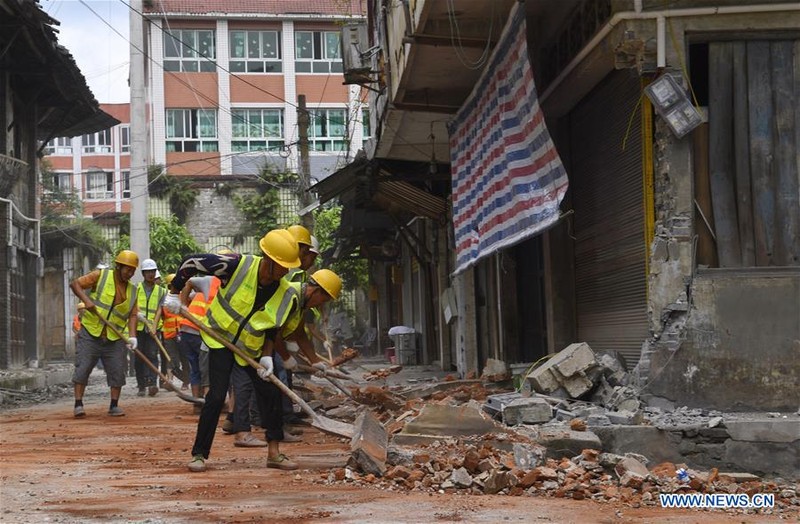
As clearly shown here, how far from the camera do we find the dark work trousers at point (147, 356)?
52.9 ft

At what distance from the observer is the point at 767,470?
315 inches

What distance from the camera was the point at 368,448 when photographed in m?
7.11

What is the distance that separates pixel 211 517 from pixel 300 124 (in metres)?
19.1

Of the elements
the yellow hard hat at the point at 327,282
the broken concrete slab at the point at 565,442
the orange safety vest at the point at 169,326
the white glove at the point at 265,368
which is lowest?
the broken concrete slab at the point at 565,442

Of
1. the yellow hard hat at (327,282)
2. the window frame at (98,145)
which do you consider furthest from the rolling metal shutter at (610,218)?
the window frame at (98,145)

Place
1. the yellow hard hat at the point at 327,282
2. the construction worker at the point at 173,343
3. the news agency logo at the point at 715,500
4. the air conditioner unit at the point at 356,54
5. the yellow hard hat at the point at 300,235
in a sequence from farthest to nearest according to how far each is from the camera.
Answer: the air conditioner unit at the point at 356,54 < the construction worker at the point at 173,343 < the yellow hard hat at the point at 300,235 < the yellow hard hat at the point at 327,282 < the news agency logo at the point at 715,500

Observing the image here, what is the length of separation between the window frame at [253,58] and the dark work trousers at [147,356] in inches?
1058

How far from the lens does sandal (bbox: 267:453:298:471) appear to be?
7652mm

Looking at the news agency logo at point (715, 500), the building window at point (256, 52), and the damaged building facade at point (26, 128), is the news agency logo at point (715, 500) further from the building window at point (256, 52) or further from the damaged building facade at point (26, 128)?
the building window at point (256, 52)

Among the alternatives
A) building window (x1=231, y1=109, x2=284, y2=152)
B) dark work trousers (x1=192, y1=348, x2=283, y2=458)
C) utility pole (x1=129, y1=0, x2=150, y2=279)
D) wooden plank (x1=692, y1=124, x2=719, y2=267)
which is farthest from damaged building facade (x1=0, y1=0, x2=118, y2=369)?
building window (x1=231, y1=109, x2=284, y2=152)

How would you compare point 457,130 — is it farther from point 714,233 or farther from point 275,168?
point 275,168

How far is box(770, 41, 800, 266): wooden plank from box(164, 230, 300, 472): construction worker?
392 cm

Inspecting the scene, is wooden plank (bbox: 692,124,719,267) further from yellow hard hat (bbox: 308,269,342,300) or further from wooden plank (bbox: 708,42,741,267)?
yellow hard hat (bbox: 308,269,342,300)

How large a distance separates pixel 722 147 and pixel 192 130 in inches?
1405
